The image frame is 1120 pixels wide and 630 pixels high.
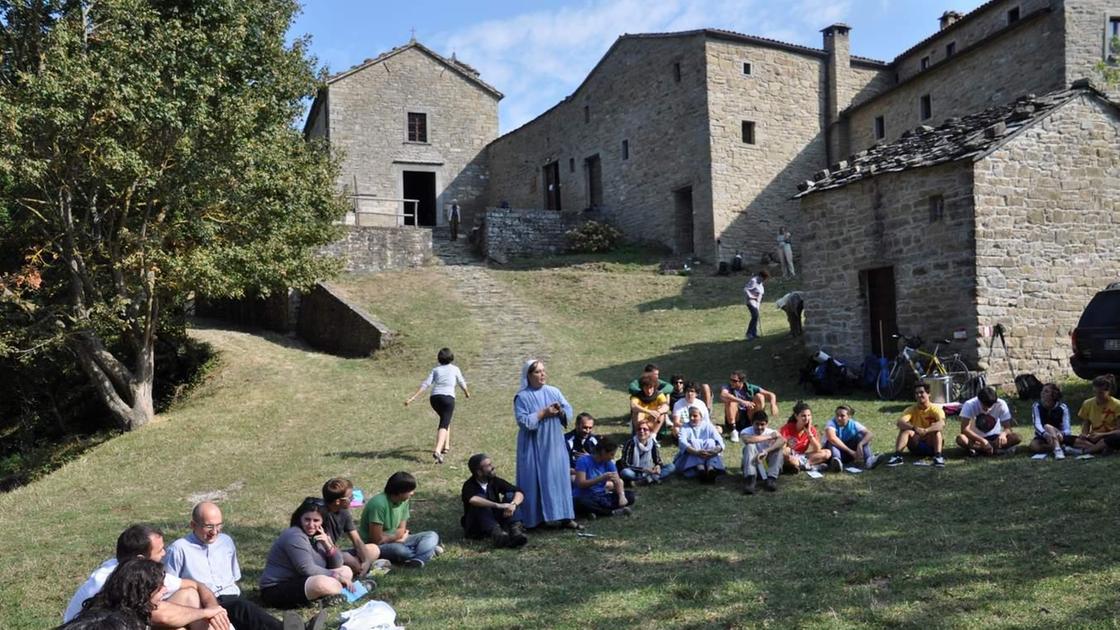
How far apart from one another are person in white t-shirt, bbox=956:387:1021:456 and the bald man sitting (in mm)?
7371

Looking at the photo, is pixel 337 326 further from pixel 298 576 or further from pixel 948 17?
pixel 948 17

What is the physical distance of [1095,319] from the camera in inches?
476

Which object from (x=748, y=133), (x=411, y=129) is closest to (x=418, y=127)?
(x=411, y=129)

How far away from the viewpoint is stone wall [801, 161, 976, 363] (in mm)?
13766

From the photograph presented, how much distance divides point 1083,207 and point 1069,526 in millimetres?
9554

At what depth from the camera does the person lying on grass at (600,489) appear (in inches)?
332

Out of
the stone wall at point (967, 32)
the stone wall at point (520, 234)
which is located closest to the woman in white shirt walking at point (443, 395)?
the stone wall at point (520, 234)

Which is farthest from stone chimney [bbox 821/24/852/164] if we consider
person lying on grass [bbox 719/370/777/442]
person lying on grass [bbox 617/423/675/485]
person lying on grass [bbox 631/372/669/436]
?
person lying on grass [bbox 617/423/675/485]

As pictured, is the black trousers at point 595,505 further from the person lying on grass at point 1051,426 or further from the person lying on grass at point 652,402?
the person lying on grass at point 1051,426

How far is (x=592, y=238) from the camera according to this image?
3136 cm

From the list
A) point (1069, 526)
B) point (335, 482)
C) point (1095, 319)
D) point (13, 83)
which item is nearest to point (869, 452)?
point (1069, 526)

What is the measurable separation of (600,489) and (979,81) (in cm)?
2155

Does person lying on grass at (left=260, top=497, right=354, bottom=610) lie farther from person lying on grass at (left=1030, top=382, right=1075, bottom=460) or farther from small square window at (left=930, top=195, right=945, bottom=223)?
small square window at (left=930, top=195, right=945, bottom=223)

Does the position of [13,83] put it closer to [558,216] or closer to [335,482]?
[335,482]
